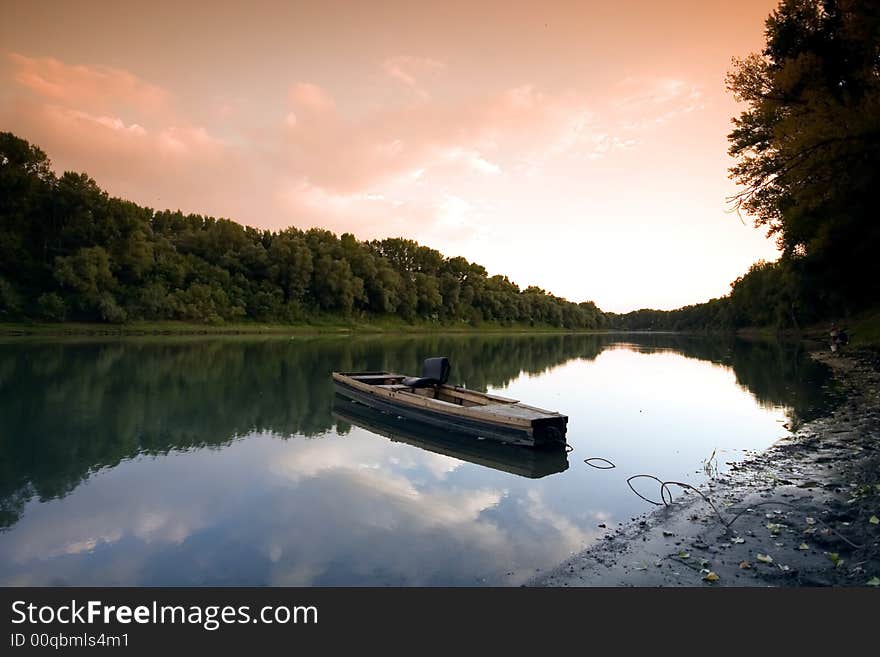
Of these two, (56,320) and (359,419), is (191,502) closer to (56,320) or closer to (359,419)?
(359,419)

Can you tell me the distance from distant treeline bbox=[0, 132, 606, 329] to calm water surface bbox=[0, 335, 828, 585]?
48.1 meters

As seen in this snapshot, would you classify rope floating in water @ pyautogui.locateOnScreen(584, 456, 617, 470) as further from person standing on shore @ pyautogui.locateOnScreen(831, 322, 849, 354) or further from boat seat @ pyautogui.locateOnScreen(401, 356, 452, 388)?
person standing on shore @ pyautogui.locateOnScreen(831, 322, 849, 354)

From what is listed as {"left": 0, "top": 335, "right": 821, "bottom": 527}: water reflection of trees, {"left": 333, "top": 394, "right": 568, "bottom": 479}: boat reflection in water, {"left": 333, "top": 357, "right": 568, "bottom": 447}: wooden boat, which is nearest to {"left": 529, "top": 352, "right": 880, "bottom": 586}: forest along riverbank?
{"left": 333, "top": 394, "right": 568, "bottom": 479}: boat reflection in water

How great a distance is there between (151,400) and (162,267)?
6674 centimetres

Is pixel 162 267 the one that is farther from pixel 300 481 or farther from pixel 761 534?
pixel 761 534

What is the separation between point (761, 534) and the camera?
788cm

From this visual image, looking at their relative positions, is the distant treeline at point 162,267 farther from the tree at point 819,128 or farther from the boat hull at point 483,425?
the tree at point 819,128

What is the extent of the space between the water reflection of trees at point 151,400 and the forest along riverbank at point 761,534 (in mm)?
9397

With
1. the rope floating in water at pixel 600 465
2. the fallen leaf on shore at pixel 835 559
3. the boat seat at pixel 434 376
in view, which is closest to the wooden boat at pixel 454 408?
the boat seat at pixel 434 376

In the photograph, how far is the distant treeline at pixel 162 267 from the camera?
209 feet

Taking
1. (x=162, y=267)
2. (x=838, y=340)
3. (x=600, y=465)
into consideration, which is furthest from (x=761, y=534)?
(x=162, y=267)

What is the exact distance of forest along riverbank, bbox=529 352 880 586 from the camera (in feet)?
21.4
